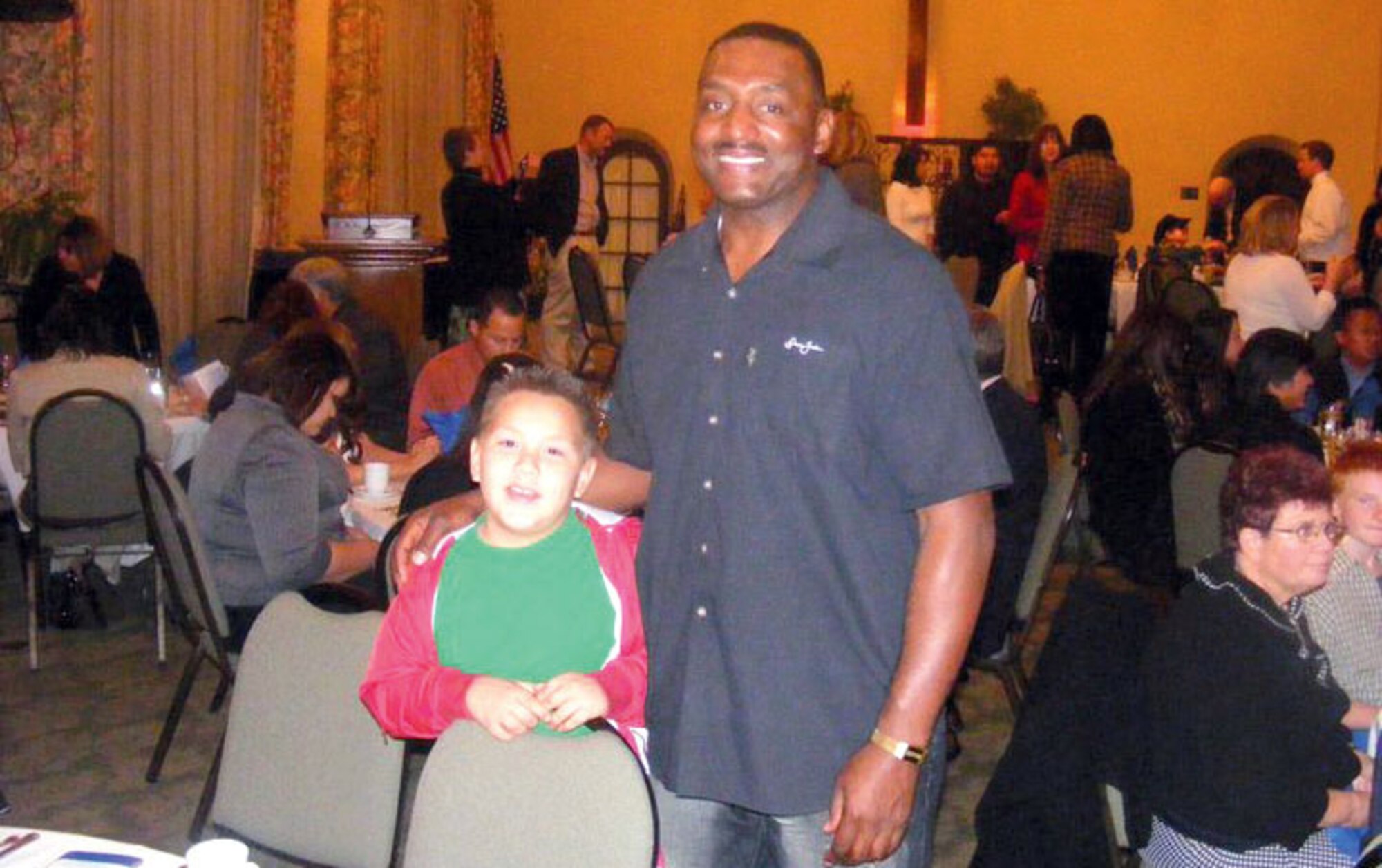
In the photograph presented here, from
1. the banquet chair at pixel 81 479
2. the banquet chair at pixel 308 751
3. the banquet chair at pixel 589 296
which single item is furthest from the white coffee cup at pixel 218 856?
the banquet chair at pixel 589 296

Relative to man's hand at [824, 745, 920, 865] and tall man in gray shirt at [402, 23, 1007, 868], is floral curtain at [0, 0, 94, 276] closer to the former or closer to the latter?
tall man in gray shirt at [402, 23, 1007, 868]

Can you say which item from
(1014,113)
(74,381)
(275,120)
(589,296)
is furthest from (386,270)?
(1014,113)

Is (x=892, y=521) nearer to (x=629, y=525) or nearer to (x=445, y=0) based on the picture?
(x=629, y=525)

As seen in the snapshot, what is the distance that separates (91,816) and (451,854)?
231cm

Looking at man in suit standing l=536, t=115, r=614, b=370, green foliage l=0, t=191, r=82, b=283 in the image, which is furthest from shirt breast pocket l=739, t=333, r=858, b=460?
man in suit standing l=536, t=115, r=614, b=370

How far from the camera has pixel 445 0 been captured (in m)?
13.2

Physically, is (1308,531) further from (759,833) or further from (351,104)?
(351,104)

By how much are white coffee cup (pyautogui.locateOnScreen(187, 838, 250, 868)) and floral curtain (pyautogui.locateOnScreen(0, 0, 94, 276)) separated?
703cm

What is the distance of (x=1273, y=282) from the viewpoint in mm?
7254

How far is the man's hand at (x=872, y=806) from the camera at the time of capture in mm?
1816

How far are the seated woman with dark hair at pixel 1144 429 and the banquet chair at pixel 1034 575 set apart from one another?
647 millimetres

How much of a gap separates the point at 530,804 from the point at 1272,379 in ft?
12.1

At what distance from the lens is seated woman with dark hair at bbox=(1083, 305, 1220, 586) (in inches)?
197

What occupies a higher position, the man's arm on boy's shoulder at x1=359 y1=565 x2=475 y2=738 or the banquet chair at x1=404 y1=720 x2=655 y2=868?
the man's arm on boy's shoulder at x1=359 y1=565 x2=475 y2=738
